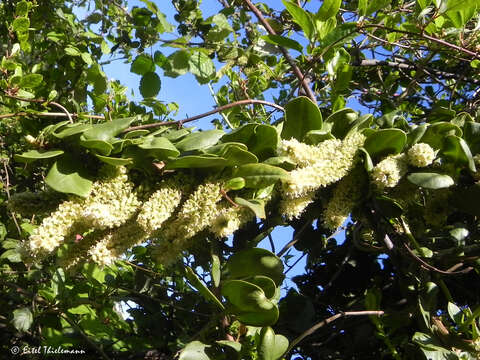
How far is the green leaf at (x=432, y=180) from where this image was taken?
2.90 feet

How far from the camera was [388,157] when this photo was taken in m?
0.94

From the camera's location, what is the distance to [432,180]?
2.93ft

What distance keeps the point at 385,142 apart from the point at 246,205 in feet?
1.10

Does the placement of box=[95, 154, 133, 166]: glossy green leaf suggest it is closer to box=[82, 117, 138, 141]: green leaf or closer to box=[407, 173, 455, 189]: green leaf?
box=[82, 117, 138, 141]: green leaf

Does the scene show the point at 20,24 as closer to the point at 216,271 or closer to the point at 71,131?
the point at 71,131

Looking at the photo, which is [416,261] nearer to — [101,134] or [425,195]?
[425,195]

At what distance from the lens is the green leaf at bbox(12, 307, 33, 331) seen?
170cm

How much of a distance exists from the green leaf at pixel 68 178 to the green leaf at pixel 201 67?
993 mm

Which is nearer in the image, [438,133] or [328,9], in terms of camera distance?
[438,133]

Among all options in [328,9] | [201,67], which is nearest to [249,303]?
[328,9]

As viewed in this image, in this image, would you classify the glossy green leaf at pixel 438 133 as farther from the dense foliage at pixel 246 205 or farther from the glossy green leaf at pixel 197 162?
the glossy green leaf at pixel 197 162

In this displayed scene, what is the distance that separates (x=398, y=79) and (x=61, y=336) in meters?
2.23

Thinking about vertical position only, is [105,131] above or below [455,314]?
above

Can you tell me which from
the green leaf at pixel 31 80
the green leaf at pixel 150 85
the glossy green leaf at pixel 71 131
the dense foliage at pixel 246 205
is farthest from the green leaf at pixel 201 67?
the glossy green leaf at pixel 71 131
